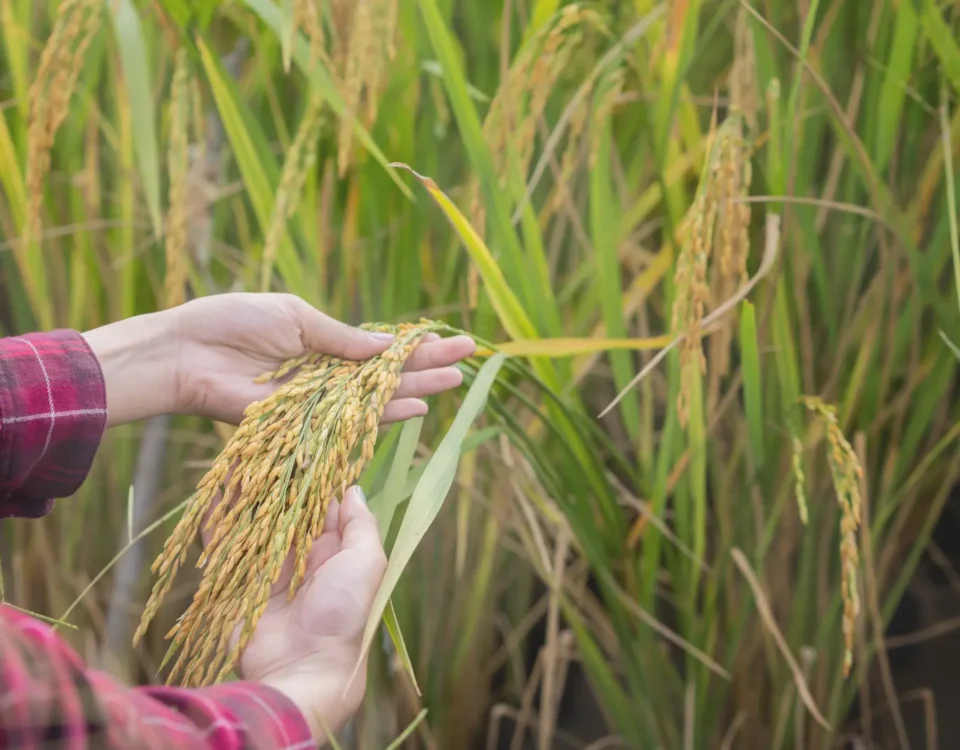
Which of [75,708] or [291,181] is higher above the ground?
[291,181]

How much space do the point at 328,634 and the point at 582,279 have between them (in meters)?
0.48

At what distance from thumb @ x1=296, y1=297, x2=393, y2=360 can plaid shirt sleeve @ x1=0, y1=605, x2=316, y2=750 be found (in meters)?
0.31

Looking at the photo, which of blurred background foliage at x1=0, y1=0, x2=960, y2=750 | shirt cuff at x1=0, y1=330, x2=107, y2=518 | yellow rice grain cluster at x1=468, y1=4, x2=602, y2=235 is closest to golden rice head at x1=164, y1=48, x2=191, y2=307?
blurred background foliage at x1=0, y1=0, x2=960, y2=750

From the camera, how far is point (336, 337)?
30.2 inches

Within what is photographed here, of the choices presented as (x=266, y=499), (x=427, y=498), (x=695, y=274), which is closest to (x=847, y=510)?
(x=695, y=274)

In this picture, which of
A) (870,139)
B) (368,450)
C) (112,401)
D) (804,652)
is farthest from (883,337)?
(112,401)

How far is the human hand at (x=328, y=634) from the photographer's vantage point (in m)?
0.61

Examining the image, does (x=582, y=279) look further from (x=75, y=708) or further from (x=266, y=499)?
(x=75, y=708)

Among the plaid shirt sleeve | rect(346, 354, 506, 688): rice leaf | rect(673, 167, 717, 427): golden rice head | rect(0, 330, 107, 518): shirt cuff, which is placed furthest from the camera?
rect(0, 330, 107, 518): shirt cuff

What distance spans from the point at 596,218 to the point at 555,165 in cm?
11

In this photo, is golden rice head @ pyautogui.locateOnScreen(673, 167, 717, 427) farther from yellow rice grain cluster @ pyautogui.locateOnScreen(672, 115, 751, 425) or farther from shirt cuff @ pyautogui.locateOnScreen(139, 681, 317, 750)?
A: shirt cuff @ pyautogui.locateOnScreen(139, 681, 317, 750)

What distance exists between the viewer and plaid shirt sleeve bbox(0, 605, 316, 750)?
1.41 ft

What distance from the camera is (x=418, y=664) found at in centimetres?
105

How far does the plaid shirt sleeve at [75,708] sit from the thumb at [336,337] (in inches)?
12.3
